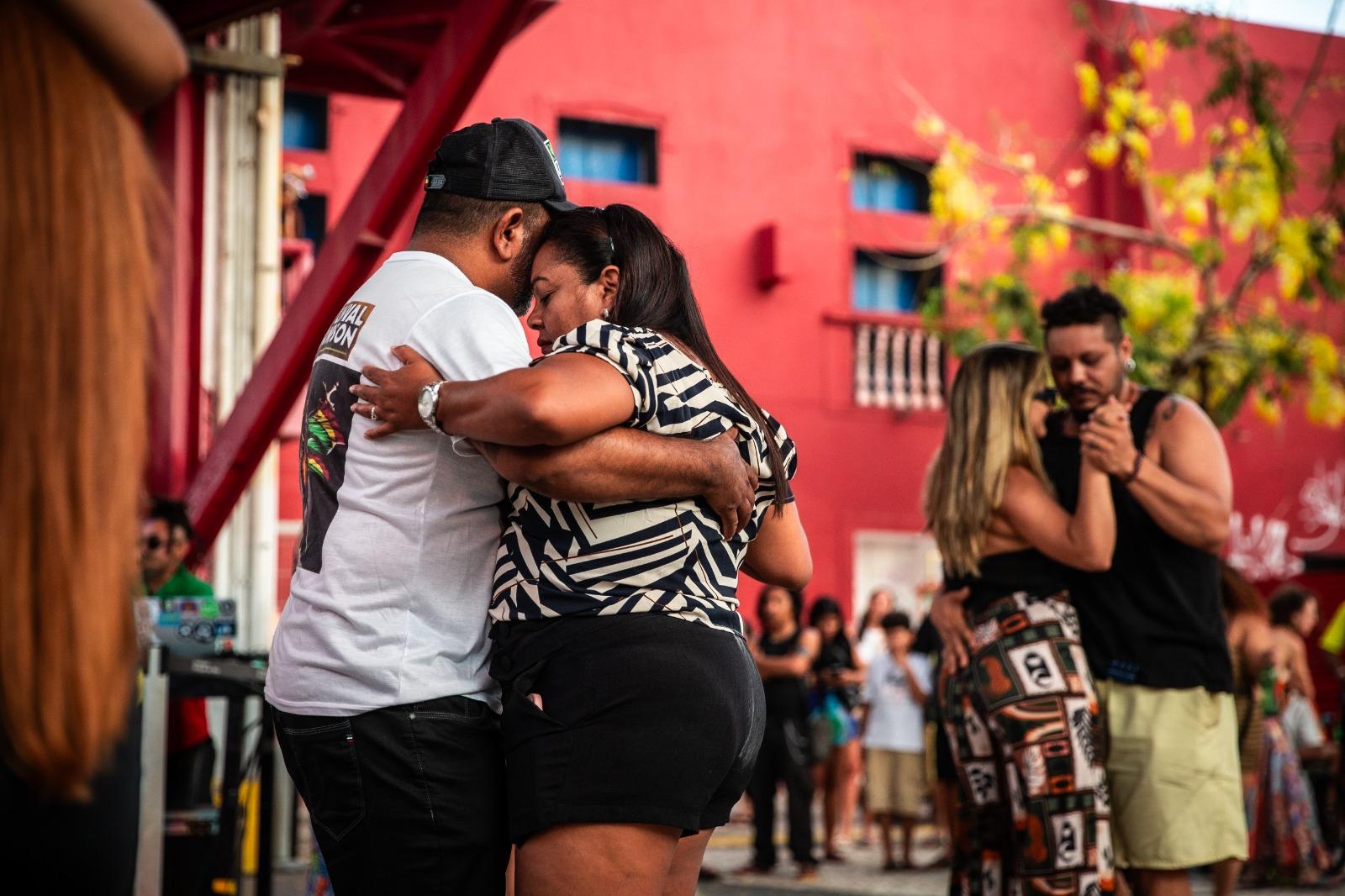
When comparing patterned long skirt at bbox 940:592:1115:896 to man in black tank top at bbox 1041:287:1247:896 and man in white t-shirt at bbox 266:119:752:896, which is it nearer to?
man in black tank top at bbox 1041:287:1247:896

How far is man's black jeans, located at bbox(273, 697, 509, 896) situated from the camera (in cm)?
217

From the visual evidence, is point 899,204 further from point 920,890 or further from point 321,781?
point 321,781

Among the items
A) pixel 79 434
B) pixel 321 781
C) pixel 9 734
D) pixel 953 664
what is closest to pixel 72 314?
pixel 79 434

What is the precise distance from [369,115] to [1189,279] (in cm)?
828

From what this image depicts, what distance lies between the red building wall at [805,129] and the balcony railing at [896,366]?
A: 135 mm


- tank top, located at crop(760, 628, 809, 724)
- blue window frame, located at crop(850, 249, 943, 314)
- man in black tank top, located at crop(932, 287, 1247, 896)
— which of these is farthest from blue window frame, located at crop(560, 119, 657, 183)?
man in black tank top, located at crop(932, 287, 1247, 896)

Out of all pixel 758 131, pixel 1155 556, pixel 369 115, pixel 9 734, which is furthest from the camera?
pixel 758 131

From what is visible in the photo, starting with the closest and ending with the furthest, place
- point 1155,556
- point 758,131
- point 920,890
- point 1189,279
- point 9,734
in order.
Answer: point 9,734, point 1155,556, point 920,890, point 1189,279, point 758,131

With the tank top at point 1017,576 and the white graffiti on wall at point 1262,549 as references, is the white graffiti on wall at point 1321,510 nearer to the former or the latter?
the white graffiti on wall at point 1262,549

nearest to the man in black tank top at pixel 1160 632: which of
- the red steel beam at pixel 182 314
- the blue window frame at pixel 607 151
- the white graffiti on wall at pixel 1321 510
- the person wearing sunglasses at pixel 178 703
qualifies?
the person wearing sunglasses at pixel 178 703

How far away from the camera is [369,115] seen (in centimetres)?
1525

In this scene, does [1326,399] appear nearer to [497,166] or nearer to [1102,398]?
[1102,398]

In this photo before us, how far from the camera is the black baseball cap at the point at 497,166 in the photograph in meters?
2.46

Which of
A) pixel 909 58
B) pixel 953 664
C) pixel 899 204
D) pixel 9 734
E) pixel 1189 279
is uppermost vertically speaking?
pixel 909 58
